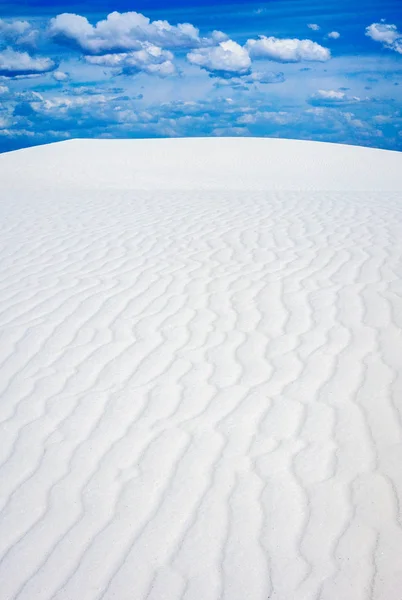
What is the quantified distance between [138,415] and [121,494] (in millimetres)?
686

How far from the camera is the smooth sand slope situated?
7.82ft

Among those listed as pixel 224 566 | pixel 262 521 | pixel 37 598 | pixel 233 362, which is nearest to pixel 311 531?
pixel 262 521

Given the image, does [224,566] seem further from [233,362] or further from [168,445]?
[233,362]

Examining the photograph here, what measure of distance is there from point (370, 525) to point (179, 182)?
18755 mm

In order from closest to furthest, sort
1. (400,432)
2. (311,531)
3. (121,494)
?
(311,531) → (121,494) → (400,432)

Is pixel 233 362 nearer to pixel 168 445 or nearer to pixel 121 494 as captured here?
pixel 168 445

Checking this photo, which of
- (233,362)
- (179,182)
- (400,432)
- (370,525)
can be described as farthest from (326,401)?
(179,182)

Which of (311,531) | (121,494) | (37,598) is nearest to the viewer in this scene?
(37,598)

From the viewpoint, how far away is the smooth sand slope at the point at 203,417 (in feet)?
7.82

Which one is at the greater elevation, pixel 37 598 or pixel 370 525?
pixel 370 525

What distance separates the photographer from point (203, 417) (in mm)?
3396

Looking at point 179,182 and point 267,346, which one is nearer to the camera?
point 267,346

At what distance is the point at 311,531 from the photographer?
2.50 metres

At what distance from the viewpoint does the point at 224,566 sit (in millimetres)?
2355
